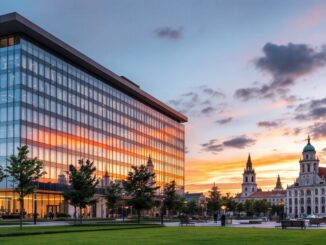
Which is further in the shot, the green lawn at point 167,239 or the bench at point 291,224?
the bench at point 291,224

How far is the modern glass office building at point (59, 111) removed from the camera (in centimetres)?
7706

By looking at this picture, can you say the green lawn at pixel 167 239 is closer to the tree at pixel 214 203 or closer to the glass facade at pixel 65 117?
the glass facade at pixel 65 117

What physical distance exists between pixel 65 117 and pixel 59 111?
94.0 inches

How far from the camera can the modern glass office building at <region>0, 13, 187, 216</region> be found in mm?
77062

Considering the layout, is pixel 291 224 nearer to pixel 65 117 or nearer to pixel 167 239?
pixel 167 239

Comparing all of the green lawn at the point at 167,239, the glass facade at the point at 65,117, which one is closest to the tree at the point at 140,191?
the glass facade at the point at 65,117

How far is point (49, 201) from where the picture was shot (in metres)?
85.1

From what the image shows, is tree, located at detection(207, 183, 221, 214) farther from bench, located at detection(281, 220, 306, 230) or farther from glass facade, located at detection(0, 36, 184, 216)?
bench, located at detection(281, 220, 306, 230)

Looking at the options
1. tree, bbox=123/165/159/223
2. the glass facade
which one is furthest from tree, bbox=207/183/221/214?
tree, bbox=123/165/159/223

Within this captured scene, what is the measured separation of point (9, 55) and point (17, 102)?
8.15 m

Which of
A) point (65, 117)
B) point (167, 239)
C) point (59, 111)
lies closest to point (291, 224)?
point (167, 239)

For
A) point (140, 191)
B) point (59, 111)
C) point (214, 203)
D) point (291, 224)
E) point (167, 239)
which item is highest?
point (59, 111)

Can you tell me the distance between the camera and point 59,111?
8881 cm

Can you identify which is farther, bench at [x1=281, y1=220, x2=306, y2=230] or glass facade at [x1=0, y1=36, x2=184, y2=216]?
glass facade at [x1=0, y1=36, x2=184, y2=216]
